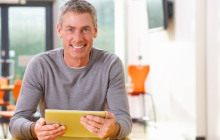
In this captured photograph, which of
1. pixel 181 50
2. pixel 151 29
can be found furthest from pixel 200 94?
pixel 151 29

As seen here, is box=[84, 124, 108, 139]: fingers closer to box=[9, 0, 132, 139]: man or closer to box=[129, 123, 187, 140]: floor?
box=[9, 0, 132, 139]: man

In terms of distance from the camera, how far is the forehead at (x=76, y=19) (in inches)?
55.3

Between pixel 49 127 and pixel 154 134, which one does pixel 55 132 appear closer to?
pixel 49 127

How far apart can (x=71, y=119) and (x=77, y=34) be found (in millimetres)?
519

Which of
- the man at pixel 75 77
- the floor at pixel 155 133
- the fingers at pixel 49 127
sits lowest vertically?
the floor at pixel 155 133

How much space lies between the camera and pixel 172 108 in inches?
163

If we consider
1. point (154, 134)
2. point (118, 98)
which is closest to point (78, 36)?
point (118, 98)

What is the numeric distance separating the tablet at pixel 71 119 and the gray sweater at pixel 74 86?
0.31 m

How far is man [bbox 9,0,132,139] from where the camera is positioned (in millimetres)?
1407

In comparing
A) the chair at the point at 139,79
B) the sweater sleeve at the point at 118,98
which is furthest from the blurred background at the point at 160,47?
the sweater sleeve at the point at 118,98

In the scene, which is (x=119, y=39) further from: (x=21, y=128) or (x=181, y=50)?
(x=21, y=128)

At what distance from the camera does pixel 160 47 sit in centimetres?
455

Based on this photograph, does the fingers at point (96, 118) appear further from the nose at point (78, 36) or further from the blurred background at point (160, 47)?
the blurred background at point (160, 47)

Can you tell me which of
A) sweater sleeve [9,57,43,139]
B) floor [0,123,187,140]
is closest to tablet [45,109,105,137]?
sweater sleeve [9,57,43,139]
